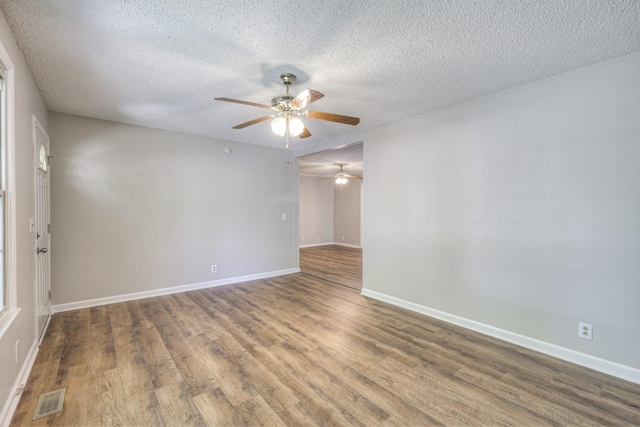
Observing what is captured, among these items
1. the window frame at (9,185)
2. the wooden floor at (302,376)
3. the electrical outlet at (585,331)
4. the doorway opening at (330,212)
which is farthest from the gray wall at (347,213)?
the window frame at (9,185)

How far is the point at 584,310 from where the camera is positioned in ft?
7.79

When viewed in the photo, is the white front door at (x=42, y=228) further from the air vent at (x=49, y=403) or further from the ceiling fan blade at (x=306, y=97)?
the ceiling fan blade at (x=306, y=97)

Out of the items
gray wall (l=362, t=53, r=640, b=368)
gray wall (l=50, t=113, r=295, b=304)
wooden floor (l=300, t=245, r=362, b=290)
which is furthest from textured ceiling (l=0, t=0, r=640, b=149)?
wooden floor (l=300, t=245, r=362, b=290)

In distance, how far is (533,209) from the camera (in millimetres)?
2643

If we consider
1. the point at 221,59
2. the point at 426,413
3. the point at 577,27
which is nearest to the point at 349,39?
the point at 221,59

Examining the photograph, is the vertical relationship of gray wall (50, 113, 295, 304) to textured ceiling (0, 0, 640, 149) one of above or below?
below

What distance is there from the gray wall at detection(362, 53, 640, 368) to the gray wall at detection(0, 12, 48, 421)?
3.60m

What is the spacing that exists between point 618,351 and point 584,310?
1.09 ft

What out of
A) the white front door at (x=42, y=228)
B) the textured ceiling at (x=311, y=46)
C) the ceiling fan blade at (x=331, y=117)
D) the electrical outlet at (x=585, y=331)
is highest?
the textured ceiling at (x=311, y=46)

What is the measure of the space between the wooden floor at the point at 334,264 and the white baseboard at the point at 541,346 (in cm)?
142

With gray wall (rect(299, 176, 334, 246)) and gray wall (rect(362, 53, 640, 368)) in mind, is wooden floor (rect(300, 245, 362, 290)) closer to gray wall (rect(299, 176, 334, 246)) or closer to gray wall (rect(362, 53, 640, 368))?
gray wall (rect(299, 176, 334, 246))

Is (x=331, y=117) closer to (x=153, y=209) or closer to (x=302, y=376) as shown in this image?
(x=302, y=376)

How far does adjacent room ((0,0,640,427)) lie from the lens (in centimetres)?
182

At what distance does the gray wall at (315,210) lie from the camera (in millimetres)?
9328
